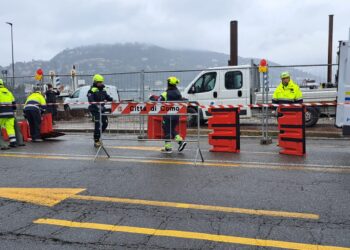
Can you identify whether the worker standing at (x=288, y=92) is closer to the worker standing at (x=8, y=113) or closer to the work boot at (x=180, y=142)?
A: the work boot at (x=180, y=142)

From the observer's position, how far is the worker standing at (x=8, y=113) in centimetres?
1072

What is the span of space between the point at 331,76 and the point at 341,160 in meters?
9.16

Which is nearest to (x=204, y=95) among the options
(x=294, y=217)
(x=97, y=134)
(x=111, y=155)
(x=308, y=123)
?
(x=308, y=123)

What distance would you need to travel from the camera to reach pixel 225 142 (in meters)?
9.62

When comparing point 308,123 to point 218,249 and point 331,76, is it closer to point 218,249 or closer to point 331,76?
point 331,76

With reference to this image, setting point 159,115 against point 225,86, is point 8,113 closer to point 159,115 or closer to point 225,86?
point 159,115

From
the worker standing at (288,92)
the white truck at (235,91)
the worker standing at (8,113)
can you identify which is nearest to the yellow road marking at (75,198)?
the worker standing at (8,113)

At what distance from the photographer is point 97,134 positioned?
1096cm

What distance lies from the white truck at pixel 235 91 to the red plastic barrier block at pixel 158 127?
6.41 metres

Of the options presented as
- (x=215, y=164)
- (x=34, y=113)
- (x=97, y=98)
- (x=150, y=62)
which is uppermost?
(x=150, y=62)

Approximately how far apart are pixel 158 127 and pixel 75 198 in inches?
169

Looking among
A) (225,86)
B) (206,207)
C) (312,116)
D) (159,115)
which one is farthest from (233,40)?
(206,207)

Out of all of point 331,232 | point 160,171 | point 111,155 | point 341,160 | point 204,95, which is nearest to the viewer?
point 331,232

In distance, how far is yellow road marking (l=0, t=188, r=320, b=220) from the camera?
4936 millimetres
